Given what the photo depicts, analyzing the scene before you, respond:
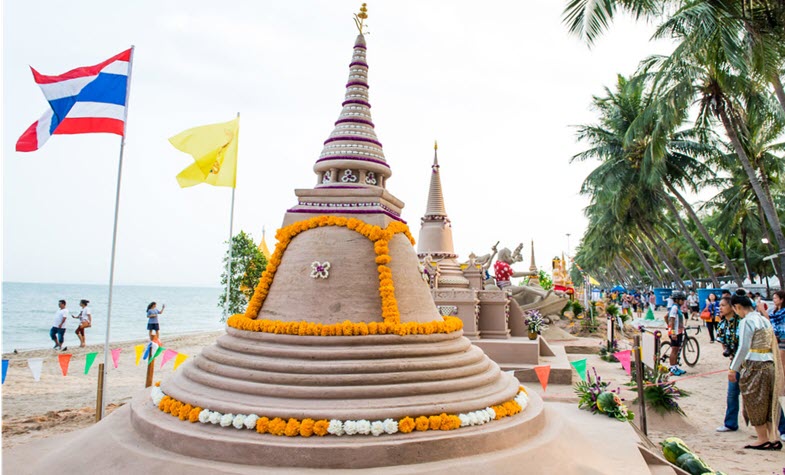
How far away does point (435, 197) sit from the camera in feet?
57.5

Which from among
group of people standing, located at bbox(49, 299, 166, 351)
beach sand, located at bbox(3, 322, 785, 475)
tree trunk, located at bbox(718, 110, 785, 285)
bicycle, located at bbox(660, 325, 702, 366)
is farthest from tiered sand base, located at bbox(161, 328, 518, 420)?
tree trunk, located at bbox(718, 110, 785, 285)

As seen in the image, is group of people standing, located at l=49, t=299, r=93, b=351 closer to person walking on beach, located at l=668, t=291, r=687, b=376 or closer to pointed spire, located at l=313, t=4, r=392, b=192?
pointed spire, located at l=313, t=4, r=392, b=192

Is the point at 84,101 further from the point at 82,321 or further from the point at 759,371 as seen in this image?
the point at 82,321

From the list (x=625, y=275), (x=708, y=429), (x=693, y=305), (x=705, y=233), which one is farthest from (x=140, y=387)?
(x=625, y=275)

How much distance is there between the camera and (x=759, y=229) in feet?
105

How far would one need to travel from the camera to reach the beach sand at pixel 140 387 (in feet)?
23.5

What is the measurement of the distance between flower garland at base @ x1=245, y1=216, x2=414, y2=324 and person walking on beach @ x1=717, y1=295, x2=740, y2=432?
5.70 metres

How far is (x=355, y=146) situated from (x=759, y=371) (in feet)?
22.0

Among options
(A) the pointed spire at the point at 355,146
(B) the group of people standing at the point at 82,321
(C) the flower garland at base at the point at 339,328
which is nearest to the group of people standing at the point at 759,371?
(C) the flower garland at base at the point at 339,328

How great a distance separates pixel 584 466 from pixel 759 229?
34.9 meters

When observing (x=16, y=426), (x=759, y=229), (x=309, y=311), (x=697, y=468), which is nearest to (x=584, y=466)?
(x=697, y=468)

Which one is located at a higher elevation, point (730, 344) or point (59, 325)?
point (730, 344)

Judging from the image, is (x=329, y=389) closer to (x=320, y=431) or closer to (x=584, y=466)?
(x=320, y=431)

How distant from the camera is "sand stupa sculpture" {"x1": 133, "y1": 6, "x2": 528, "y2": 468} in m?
4.79
